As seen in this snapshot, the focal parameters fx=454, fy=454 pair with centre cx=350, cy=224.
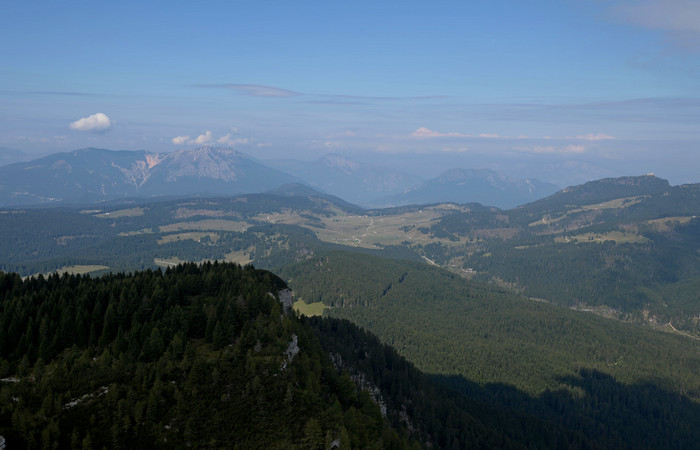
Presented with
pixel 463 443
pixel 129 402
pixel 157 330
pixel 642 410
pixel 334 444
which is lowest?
pixel 642 410

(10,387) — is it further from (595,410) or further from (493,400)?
(595,410)

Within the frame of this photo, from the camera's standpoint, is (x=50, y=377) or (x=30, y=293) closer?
(x=50, y=377)

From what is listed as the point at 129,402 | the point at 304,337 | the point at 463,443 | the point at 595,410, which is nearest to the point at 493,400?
the point at 595,410

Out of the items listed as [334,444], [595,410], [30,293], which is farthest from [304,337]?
[595,410]

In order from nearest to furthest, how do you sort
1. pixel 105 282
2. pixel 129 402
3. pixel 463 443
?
pixel 129 402 → pixel 105 282 → pixel 463 443

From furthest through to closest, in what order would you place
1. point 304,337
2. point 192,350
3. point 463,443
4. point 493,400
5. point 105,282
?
point 493,400
point 463,443
point 105,282
point 304,337
point 192,350

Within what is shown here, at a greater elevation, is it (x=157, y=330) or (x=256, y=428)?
(x=157, y=330)

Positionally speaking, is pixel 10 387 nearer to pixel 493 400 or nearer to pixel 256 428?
pixel 256 428

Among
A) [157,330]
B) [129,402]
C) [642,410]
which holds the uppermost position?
[157,330]

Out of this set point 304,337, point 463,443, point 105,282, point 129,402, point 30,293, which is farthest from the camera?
point 463,443
